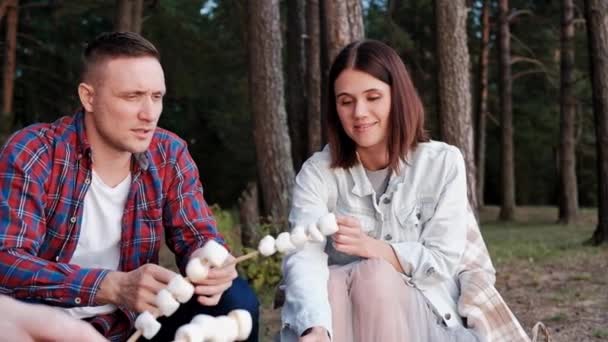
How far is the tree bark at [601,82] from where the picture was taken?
8.54m

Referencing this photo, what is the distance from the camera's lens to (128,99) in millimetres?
2531

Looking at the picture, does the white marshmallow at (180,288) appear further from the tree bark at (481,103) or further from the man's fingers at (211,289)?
the tree bark at (481,103)

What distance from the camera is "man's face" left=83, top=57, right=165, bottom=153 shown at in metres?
2.52

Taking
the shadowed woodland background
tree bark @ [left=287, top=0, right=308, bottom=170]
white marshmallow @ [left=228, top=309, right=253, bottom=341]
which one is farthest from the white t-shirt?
tree bark @ [left=287, top=0, right=308, bottom=170]

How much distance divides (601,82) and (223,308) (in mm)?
7235

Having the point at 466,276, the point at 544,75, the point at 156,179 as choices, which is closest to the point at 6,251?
the point at 156,179

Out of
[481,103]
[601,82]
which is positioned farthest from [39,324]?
[481,103]

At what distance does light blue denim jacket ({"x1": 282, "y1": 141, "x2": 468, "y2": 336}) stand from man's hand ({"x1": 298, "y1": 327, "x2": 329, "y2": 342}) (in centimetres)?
21

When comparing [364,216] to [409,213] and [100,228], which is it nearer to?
[409,213]

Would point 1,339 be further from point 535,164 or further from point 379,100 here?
point 535,164

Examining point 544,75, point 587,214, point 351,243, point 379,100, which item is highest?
point 544,75

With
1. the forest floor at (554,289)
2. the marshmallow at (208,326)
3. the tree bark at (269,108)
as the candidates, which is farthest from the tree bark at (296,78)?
the marshmallow at (208,326)

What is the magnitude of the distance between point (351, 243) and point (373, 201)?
1.14ft

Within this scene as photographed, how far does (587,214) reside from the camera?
55.5 ft
